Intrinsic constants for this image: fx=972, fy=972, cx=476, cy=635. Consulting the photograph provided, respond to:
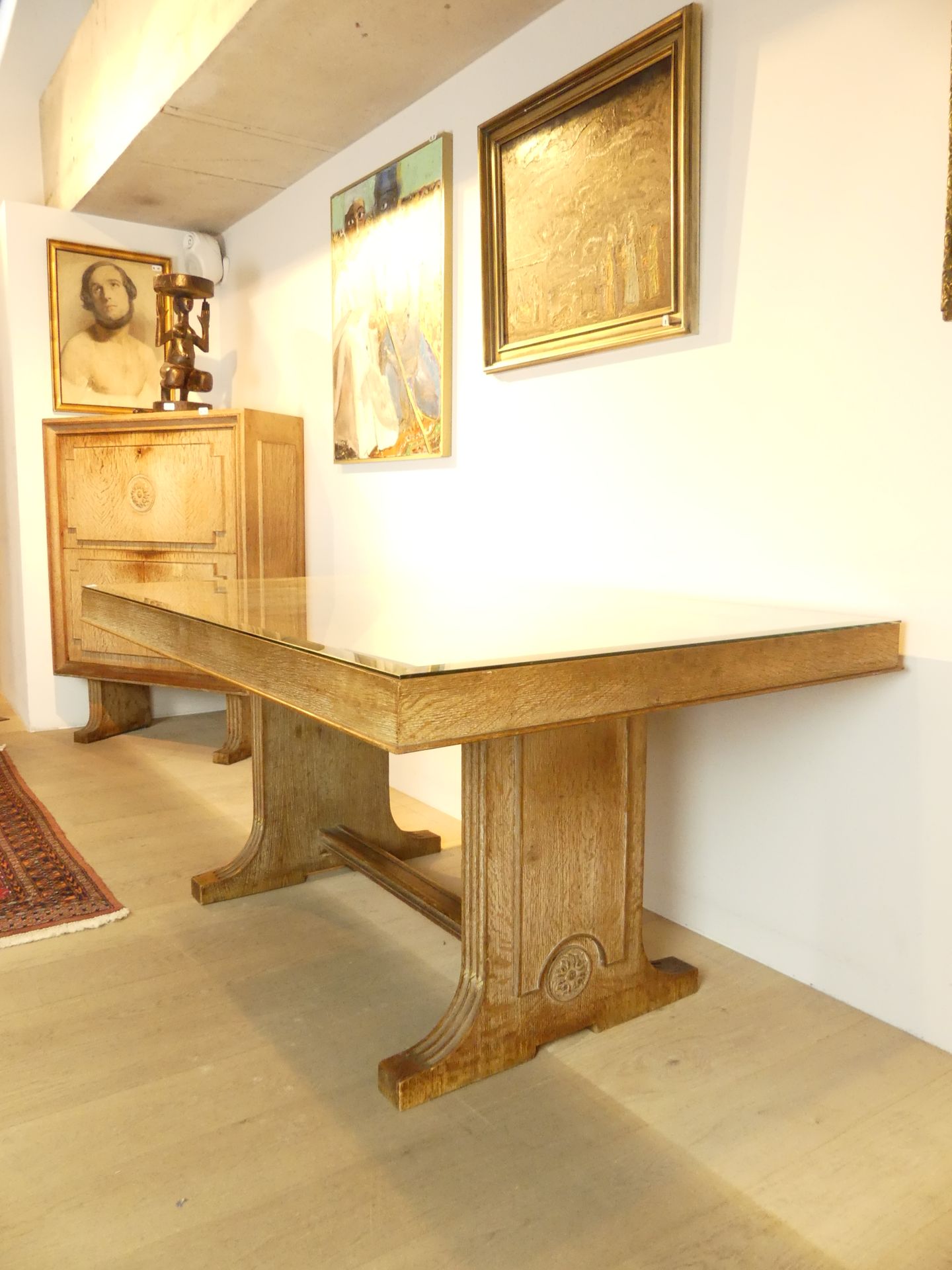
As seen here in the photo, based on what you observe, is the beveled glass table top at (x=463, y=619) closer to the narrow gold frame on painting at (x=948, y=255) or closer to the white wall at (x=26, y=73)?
the narrow gold frame on painting at (x=948, y=255)

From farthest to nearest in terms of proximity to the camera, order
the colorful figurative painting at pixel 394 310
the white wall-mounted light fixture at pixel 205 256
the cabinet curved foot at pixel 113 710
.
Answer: the white wall-mounted light fixture at pixel 205 256 → the cabinet curved foot at pixel 113 710 → the colorful figurative painting at pixel 394 310

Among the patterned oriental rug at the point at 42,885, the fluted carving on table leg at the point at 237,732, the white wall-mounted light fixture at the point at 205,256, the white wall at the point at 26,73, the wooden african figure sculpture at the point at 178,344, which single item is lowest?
the patterned oriental rug at the point at 42,885

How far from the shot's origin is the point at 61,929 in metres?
2.44

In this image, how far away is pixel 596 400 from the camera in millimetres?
2705

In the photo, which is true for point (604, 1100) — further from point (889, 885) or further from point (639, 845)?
point (889, 885)

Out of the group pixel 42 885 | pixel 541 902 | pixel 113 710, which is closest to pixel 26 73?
pixel 113 710

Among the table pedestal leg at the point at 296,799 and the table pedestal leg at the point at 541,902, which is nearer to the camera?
the table pedestal leg at the point at 541,902

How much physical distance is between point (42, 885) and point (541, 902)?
5.25ft

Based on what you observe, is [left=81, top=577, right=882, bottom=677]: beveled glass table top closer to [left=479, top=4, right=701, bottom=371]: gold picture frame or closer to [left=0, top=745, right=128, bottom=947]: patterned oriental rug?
[left=479, top=4, right=701, bottom=371]: gold picture frame

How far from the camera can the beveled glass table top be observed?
1.41 metres

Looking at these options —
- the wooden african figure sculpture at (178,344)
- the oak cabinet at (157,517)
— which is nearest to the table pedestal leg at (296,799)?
the oak cabinet at (157,517)

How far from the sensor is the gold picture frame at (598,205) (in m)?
2.33

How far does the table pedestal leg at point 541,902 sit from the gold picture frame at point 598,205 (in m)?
1.16

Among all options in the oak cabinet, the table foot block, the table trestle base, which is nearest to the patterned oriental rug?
the table trestle base
